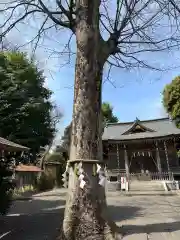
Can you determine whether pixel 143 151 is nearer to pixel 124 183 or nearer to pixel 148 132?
pixel 148 132

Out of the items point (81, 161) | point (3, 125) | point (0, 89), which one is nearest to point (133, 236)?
point (81, 161)

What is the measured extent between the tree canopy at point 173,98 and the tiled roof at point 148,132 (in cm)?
189

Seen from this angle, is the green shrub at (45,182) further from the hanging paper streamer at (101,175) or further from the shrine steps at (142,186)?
the hanging paper streamer at (101,175)

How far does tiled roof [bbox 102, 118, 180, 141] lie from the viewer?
82.1 ft

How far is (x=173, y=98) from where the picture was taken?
75.0ft

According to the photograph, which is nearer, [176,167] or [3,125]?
[3,125]

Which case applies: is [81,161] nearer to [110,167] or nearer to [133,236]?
[133,236]

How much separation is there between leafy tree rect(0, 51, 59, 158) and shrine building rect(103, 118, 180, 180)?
803 cm

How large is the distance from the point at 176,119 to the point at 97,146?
19.2 metres

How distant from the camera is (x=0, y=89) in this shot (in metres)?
17.9

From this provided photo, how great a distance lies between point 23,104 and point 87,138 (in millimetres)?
13209

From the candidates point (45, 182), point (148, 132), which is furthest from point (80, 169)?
point (45, 182)

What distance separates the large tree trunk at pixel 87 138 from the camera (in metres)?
5.46

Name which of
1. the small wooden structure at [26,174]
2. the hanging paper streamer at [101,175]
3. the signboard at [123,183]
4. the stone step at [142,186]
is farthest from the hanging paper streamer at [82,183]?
the small wooden structure at [26,174]
